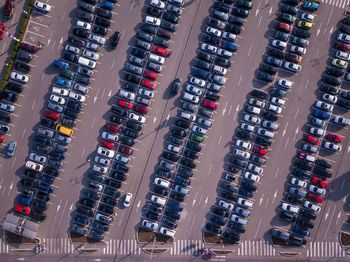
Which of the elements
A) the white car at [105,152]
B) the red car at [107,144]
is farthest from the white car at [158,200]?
the red car at [107,144]

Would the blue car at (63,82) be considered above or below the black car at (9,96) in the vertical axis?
above

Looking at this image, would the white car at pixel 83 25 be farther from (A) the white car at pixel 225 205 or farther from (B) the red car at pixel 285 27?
(A) the white car at pixel 225 205

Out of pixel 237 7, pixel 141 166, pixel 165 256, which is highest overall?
pixel 237 7

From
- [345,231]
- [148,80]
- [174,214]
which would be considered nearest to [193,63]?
[148,80]

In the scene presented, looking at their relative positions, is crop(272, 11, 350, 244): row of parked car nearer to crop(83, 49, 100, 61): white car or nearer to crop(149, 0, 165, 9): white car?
crop(149, 0, 165, 9): white car

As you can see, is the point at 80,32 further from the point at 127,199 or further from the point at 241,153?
the point at 241,153

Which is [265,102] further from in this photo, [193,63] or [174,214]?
[174,214]
